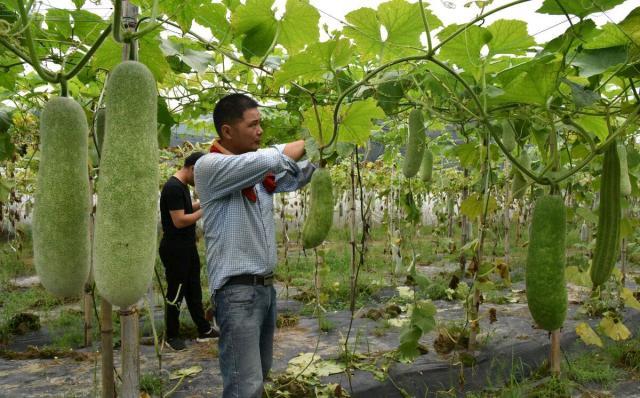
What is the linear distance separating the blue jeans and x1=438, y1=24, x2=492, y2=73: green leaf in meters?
1.40

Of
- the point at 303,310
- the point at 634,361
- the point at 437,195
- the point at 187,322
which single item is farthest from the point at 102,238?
the point at 437,195

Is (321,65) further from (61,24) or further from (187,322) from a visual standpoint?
(187,322)

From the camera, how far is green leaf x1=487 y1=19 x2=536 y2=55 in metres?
1.90

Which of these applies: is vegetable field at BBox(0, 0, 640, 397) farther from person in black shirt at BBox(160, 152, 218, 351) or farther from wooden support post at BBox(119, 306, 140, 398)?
person in black shirt at BBox(160, 152, 218, 351)

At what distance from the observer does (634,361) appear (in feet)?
14.6

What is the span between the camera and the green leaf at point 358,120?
209cm

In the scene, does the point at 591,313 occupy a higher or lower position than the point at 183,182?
lower

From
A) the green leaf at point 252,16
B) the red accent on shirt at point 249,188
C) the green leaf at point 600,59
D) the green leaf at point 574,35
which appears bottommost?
the red accent on shirt at point 249,188

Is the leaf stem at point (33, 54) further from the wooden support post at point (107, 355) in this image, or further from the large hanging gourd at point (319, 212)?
the wooden support post at point (107, 355)

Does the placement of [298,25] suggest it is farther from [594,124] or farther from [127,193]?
[594,124]

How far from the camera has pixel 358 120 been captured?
2.18 m

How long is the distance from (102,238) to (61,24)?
1.67 m

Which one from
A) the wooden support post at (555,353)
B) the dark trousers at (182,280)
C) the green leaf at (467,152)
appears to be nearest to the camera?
the green leaf at (467,152)

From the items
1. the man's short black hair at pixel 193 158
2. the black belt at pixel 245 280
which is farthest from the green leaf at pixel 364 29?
the man's short black hair at pixel 193 158
